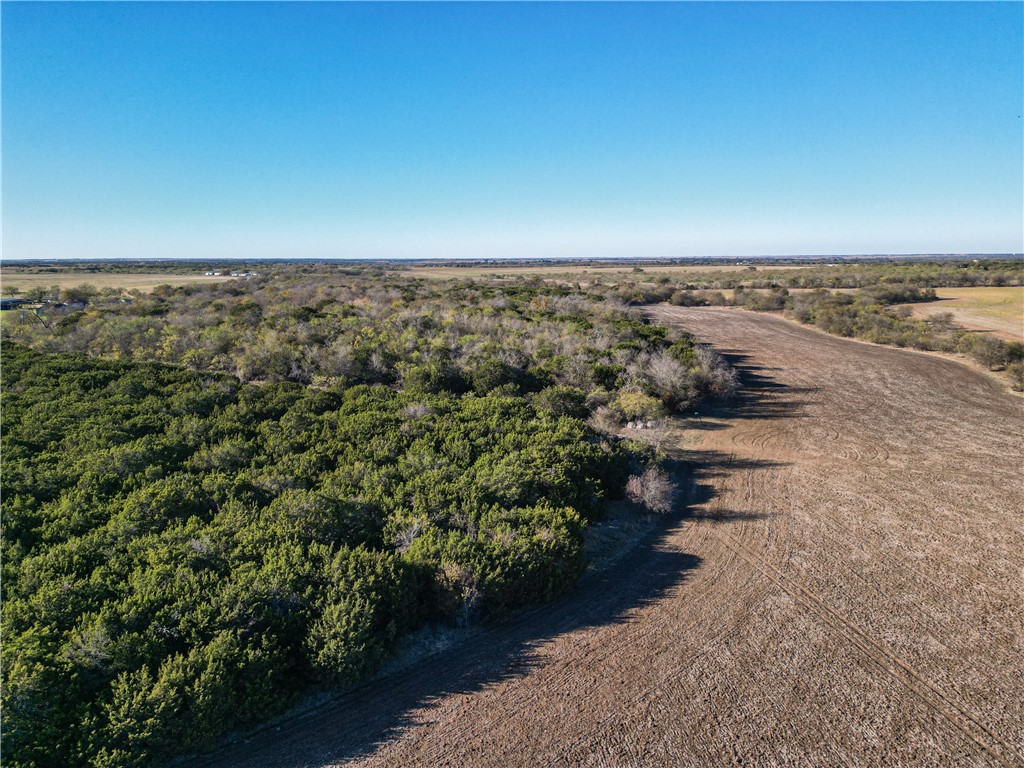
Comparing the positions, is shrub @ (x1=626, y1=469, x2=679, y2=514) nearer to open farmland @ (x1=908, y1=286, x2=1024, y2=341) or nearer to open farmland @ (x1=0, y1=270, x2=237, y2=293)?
open farmland @ (x1=908, y1=286, x2=1024, y2=341)

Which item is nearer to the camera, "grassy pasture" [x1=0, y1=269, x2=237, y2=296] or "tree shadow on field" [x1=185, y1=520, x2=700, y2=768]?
"tree shadow on field" [x1=185, y1=520, x2=700, y2=768]

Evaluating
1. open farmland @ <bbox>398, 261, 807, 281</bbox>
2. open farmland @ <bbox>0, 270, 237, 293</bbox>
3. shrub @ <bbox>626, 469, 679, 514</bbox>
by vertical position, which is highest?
open farmland @ <bbox>398, 261, 807, 281</bbox>

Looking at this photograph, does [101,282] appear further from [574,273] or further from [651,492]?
[651,492]

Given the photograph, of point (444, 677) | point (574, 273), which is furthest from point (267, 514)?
point (574, 273)

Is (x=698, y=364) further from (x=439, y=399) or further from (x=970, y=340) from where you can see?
(x=970, y=340)

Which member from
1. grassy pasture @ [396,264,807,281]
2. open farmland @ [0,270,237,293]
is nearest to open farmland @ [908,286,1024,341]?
grassy pasture @ [396,264,807,281]

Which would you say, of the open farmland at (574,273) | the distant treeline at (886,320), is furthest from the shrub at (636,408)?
the open farmland at (574,273)

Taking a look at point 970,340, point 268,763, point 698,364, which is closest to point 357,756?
point 268,763
